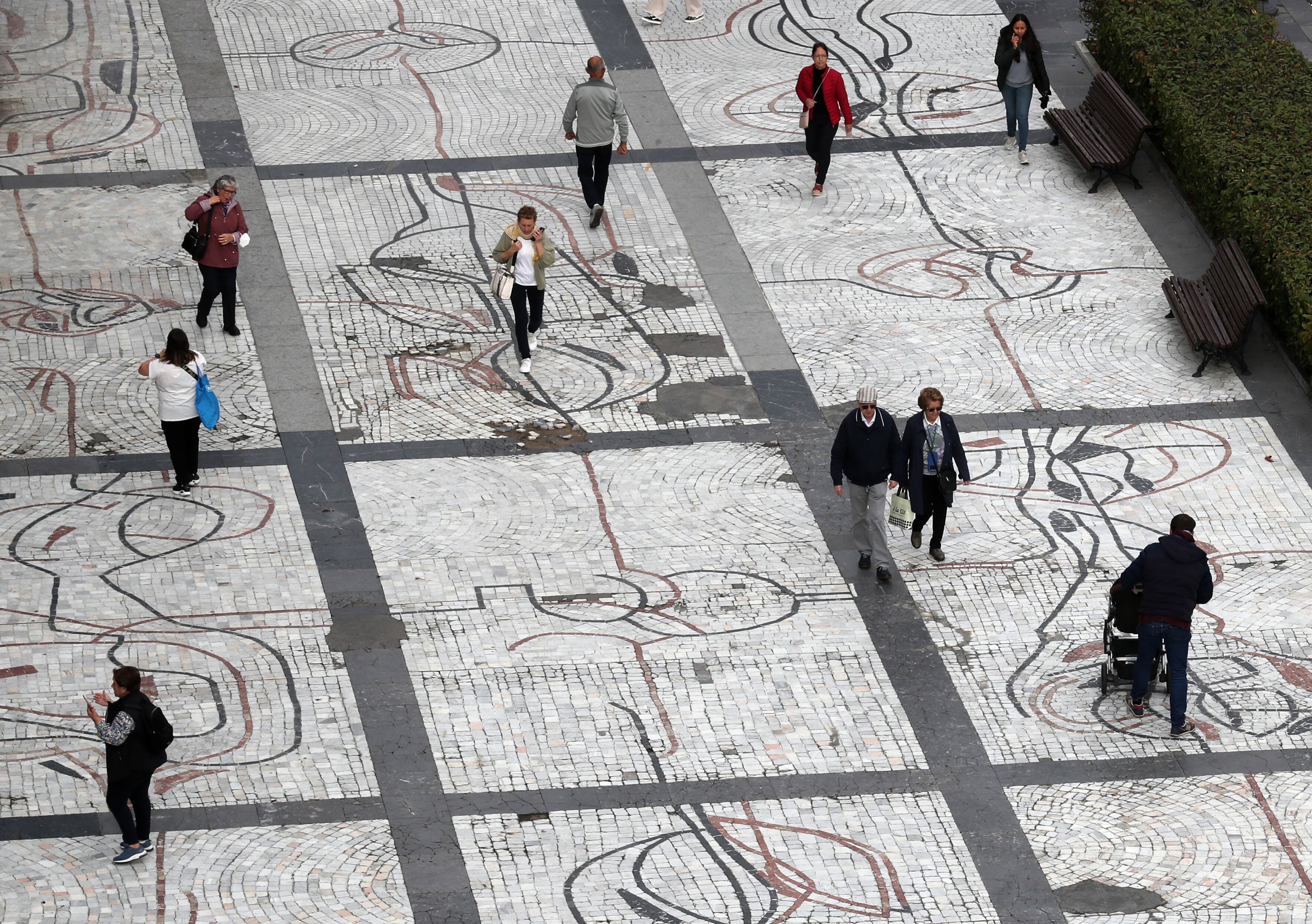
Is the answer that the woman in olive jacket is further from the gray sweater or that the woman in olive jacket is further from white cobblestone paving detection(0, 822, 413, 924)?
white cobblestone paving detection(0, 822, 413, 924)

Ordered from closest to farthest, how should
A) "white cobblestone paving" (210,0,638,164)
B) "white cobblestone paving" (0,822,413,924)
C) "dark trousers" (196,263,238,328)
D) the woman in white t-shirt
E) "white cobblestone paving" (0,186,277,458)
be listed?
"white cobblestone paving" (0,822,413,924), the woman in white t-shirt, "white cobblestone paving" (0,186,277,458), "dark trousers" (196,263,238,328), "white cobblestone paving" (210,0,638,164)

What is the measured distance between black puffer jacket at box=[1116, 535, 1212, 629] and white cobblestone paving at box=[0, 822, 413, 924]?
4.57 m

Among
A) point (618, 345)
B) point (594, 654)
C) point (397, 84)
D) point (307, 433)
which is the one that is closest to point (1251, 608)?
point (594, 654)

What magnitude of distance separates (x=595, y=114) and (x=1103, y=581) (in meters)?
6.35

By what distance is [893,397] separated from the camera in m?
15.2

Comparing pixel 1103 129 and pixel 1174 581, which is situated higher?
pixel 1174 581

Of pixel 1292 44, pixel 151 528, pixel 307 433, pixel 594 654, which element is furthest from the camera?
pixel 1292 44

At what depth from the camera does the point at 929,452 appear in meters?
13.1

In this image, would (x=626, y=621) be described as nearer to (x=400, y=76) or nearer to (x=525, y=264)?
(x=525, y=264)

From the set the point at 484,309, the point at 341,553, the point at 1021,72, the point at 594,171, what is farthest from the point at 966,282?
the point at 341,553

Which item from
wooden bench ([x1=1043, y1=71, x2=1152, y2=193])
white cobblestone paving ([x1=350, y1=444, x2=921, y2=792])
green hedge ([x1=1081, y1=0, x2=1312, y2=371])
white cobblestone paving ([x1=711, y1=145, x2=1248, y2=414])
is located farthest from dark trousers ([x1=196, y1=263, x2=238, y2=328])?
green hedge ([x1=1081, y1=0, x2=1312, y2=371])

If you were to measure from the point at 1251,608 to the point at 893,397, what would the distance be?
11.1 ft

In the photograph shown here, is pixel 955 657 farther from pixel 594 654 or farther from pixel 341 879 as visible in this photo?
pixel 341 879

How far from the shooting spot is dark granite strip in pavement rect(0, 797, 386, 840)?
10773mm
